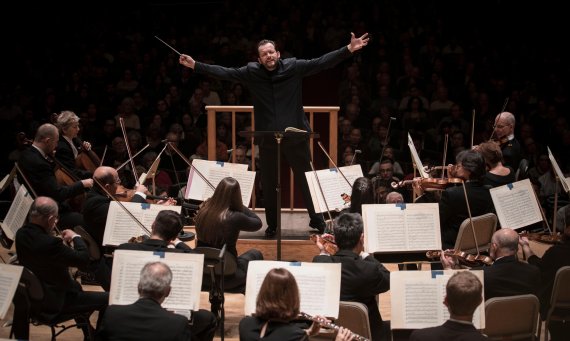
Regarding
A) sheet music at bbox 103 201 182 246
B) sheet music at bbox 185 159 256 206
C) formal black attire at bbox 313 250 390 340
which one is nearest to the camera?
formal black attire at bbox 313 250 390 340

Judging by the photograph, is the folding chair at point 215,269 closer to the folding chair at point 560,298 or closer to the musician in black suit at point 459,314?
the musician in black suit at point 459,314

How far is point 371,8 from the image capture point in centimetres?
1177

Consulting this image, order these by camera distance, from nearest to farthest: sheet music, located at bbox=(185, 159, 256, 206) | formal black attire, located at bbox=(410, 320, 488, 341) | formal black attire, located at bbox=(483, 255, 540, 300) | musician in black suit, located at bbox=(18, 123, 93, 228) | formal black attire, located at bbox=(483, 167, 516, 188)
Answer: formal black attire, located at bbox=(410, 320, 488, 341) → formal black attire, located at bbox=(483, 255, 540, 300) → formal black attire, located at bbox=(483, 167, 516, 188) → musician in black suit, located at bbox=(18, 123, 93, 228) → sheet music, located at bbox=(185, 159, 256, 206)

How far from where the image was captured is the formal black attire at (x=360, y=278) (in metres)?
4.59

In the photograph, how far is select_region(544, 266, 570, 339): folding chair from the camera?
4980 mm

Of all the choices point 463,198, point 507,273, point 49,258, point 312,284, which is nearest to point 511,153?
point 463,198

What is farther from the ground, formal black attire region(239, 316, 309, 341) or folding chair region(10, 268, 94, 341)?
folding chair region(10, 268, 94, 341)

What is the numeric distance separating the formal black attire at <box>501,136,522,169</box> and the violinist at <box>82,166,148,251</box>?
3112 mm

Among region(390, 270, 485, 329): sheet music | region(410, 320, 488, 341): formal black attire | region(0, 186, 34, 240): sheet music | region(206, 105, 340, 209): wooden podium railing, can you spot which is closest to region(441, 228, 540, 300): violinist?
region(390, 270, 485, 329): sheet music

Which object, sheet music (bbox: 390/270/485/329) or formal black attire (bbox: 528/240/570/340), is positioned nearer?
sheet music (bbox: 390/270/485/329)

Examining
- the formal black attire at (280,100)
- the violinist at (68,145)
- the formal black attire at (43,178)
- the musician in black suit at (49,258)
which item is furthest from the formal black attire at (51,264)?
the formal black attire at (280,100)

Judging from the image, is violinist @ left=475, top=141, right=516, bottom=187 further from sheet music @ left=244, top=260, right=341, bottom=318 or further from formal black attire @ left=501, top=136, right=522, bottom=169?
sheet music @ left=244, top=260, right=341, bottom=318

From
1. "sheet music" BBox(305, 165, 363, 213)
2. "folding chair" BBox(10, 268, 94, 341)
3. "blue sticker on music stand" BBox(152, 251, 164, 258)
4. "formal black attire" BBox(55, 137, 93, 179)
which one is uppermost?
"formal black attire" BBox(55, 137, 93, 179)

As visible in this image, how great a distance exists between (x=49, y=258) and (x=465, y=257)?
2.63m
